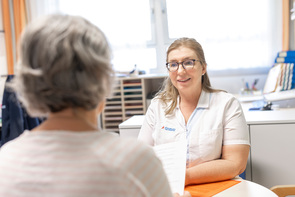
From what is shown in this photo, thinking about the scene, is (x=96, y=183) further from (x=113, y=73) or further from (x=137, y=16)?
(x=137, y=16)

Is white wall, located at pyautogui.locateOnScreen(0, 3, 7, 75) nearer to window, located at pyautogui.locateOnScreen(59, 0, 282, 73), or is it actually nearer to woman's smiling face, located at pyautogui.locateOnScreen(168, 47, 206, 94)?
window, located at pyautogui.locateOnScreen(59, 0, 282, 73)

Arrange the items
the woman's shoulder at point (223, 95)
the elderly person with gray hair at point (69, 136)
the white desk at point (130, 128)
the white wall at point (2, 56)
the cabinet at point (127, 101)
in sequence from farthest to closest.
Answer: the white wall at point (2, 56)
the cabinet at point (127, 101)
the white desk at point (130, 128)
the woman's shoulder at point (223, 95)
the elderly person with gray hair at point (69, 136)

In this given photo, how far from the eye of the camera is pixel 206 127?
1484 millimetres

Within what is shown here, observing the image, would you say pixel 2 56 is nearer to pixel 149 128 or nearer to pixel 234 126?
pixel 149 128

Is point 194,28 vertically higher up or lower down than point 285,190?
higher up

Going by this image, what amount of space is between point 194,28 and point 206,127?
258 centimetres

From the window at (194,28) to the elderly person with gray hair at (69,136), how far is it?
319cm

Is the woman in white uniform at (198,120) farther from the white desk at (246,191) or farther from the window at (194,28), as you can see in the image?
the window at (194,28)

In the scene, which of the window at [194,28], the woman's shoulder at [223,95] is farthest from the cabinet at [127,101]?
the woman's shoulder at [223,95]

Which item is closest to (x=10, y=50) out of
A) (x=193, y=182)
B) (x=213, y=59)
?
(x=213, y=59)

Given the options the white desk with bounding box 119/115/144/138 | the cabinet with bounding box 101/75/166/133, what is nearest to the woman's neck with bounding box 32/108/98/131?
the white desk with bounding box 119/115/144/138

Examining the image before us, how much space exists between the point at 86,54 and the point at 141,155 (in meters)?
0.20

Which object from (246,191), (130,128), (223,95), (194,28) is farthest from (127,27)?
(246,191)

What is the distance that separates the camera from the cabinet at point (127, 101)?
3.64m
